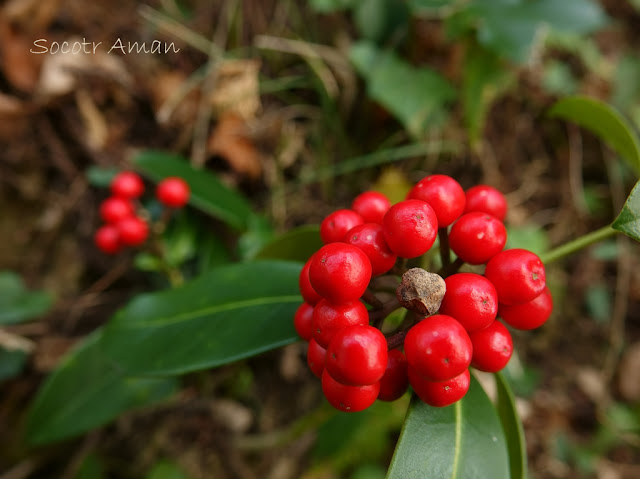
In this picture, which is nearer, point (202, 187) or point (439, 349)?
point (439, 349)

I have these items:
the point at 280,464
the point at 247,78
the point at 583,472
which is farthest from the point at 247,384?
the point at 583,472

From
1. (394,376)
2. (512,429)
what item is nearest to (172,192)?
(394,376)

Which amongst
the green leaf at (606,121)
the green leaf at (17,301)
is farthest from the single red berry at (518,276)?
the green leaf at (17,301)

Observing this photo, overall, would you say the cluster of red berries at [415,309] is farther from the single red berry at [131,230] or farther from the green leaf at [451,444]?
the single red berry at [131,230]

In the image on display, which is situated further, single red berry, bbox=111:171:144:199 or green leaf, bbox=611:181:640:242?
single red berry, bbox=111:171:144:199

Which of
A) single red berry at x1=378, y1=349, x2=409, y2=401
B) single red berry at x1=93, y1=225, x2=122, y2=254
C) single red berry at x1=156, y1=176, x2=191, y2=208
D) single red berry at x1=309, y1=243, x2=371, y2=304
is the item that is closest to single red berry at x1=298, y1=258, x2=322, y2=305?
single red berry at x1=309, y1=243, x2=371, y2=304

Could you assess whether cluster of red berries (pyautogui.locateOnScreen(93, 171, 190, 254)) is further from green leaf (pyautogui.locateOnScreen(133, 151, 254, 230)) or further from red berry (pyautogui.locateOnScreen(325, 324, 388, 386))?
red berry (pyautogui.locateOnScreen(325, 324, 388, 386))

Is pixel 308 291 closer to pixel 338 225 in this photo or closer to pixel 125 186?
pixel 338 225
